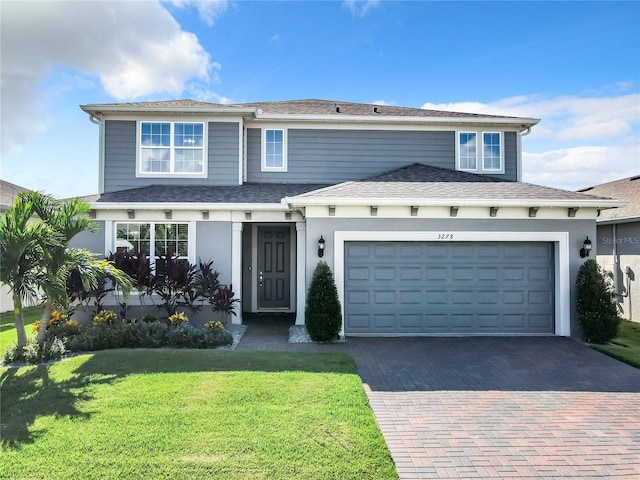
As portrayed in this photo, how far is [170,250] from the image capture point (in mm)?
9102

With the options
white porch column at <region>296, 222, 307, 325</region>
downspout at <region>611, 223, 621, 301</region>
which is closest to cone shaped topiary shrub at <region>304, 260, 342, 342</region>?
white porch column at <region>296, 222, 307, 325</region>

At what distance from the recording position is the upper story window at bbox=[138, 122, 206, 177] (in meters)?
10.9

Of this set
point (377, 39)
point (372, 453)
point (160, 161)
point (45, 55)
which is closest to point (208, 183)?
point (160, 161)

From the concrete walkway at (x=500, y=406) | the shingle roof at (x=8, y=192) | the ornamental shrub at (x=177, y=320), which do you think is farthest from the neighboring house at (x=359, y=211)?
the shingle roof at (x=8, y=192)

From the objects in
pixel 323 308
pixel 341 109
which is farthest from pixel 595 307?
pixel 341 109

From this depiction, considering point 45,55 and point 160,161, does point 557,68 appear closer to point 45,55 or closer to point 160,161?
point 160,161

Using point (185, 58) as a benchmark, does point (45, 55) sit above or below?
below

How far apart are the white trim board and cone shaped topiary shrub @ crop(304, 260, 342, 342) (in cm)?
41

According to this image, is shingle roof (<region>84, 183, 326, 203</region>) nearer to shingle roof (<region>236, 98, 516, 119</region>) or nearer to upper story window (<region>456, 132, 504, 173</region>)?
shingle roof (<region>236, 98, 516, 119</region>)

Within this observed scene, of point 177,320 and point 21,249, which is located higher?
point 21,249

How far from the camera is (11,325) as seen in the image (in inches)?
410

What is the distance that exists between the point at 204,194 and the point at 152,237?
1749mm

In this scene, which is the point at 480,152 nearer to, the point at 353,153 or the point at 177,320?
the point at 353,153

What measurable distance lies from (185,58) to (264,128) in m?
3.43
